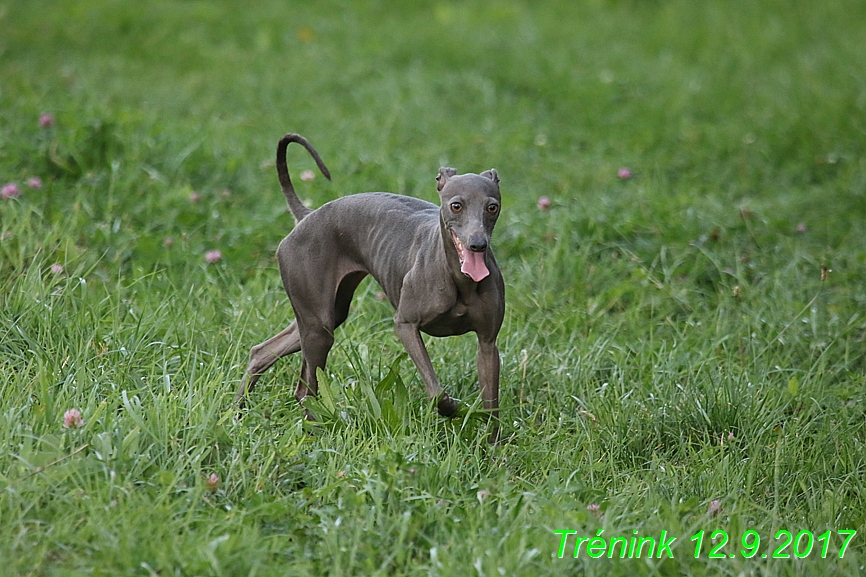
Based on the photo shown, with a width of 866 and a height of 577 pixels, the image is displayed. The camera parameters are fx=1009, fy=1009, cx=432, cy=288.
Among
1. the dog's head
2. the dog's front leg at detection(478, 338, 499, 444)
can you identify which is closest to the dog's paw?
the dog's front leg at detection(478, 338, 499, 444)

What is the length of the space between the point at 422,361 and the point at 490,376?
0.90 feet

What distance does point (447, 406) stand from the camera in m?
3.45

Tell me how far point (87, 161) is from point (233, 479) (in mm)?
3099

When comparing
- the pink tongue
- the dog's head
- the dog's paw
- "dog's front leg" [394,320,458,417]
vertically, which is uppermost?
the dog's head

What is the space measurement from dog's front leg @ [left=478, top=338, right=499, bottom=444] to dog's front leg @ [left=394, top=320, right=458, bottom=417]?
14 centimetres

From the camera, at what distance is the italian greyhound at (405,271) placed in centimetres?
322

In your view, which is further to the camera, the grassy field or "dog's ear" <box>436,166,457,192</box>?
"dog's ear" <box>436,166,457,192</box>

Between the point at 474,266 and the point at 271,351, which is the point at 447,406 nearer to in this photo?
the point at 474,266

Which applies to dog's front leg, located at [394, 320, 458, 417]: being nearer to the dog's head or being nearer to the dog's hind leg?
the dog's head

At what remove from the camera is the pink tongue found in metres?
3.13

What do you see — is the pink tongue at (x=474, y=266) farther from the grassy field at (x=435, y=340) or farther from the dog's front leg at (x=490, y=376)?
the grassy field at (x=435, y=340)

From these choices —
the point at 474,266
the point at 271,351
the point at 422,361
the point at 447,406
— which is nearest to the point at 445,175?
the point at 474,266

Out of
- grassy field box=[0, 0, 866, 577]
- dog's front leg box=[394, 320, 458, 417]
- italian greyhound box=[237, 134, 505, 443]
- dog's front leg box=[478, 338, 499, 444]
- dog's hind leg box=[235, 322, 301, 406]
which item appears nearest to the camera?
grassy field box=[0, 0, 866, 577]

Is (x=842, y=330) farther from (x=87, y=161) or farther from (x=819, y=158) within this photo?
(x=87, y=161)
